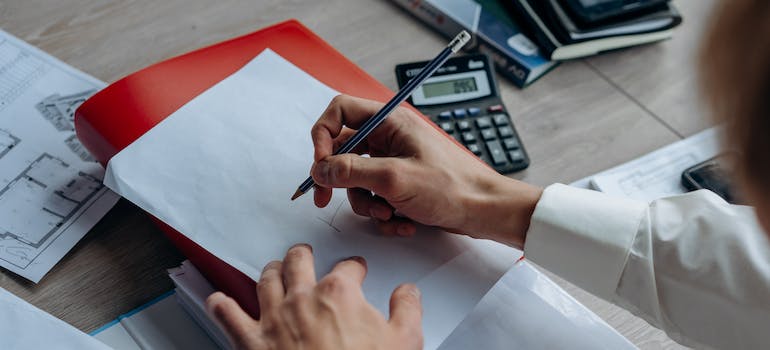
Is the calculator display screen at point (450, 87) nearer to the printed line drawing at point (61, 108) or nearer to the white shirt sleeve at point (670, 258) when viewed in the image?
the white shirt sleeve at point (670, 258)

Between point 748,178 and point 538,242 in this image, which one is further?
point 538,242

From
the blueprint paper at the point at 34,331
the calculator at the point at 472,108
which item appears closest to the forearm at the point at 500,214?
the calculator at the point at 472,108

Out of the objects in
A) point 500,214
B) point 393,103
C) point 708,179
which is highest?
point 393,103

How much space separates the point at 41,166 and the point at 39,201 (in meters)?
0.04

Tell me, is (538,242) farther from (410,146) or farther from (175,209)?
(175,209)

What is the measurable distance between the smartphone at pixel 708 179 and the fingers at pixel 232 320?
0.48 metres

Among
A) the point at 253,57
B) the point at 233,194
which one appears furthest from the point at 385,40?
the point at 233,194

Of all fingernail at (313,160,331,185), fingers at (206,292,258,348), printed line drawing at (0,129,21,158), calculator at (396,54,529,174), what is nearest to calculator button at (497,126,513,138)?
calculator at (396,54,529,174)

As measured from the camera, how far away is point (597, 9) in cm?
82

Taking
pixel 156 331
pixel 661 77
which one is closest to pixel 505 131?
pixel 661 77

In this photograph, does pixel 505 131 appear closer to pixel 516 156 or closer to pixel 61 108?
pixel 516 156

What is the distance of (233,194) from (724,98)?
1.23 feet

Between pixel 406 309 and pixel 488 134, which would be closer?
pixel 406 309

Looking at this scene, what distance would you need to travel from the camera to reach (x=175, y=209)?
1.85 feet
